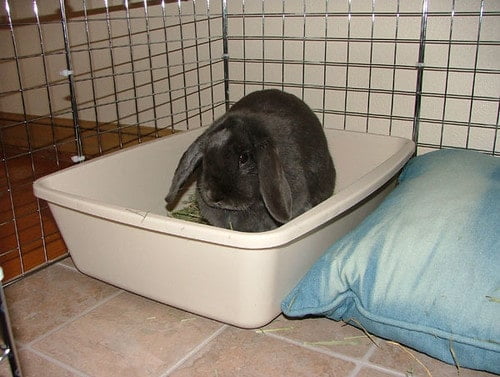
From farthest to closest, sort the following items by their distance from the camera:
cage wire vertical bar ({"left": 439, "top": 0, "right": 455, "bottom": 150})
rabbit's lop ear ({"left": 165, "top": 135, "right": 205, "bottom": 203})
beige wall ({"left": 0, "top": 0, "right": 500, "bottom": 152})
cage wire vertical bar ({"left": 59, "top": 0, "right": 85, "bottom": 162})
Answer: beige wall ({"left": 0, "top": 0, "right": 500, "bottom": 152}) < cage wire vertical bar ({"left": 439, "top": 0, "right": 455, "bottom": 150}) < cage wire vertical bar ({"left": 59, "top": 0, "right": 85, "bottom": 162}) < rabbit's lop ear ({"left": 165, "top": 135, "right": 205, "bottom": 203})

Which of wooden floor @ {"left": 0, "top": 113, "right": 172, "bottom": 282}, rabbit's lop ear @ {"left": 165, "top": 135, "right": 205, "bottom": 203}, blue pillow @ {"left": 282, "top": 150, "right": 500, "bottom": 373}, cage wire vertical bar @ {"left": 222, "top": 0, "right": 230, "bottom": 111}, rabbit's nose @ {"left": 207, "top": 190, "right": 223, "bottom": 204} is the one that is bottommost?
wooden floor @ {"left": 0, "top": 113, "right": 172, "bottom": 282}

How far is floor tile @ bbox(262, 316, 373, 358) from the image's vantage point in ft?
4.88

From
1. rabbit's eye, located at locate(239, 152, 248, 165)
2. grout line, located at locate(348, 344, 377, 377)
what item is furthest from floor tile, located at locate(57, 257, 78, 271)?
grout line, located at locate(348, 344, 377, 377)

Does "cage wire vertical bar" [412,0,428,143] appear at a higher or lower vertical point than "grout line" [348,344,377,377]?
higher

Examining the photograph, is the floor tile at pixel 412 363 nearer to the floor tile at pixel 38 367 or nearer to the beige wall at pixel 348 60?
the floor tile at pixel 38 367

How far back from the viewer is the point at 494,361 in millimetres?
1290

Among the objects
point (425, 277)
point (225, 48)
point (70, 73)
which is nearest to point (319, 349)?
point (425, 277)

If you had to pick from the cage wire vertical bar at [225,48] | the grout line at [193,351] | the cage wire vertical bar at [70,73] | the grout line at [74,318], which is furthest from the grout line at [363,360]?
the cage wire vertical bar at [225,48]

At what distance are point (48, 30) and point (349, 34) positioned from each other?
6.50 feet

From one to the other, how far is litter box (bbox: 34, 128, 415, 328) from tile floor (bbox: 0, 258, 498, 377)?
7 centimetres

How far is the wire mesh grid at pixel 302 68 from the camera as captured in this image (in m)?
2.18

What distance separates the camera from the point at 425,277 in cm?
140

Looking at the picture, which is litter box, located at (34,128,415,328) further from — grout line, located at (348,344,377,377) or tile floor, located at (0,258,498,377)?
grout line, located at (348,344,377,377)

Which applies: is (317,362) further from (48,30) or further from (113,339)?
(48,30)
